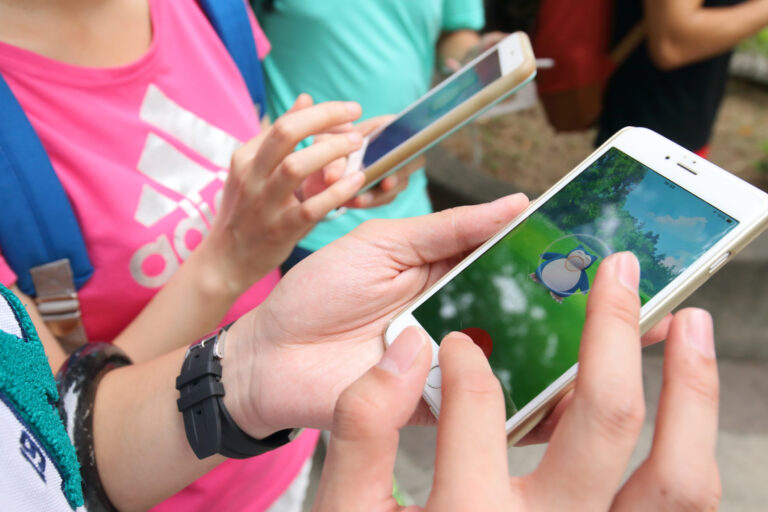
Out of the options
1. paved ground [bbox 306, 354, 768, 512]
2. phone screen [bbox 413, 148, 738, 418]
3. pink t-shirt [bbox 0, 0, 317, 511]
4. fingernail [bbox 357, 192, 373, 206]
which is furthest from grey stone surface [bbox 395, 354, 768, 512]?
phone screen [bbox 413, 148, 738, 418]

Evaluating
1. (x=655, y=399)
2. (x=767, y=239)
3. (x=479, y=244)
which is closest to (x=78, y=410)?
(x=479, y=244)

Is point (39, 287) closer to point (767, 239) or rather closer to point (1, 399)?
point (1, 399)

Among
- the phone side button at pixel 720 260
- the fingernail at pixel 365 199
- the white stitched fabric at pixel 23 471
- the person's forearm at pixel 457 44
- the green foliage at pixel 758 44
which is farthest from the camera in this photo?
the green foliage at pixel 758 44

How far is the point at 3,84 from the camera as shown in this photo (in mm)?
716

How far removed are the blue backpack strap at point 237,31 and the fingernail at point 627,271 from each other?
0.83m

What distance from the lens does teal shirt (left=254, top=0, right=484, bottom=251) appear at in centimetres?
127

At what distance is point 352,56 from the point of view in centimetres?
131

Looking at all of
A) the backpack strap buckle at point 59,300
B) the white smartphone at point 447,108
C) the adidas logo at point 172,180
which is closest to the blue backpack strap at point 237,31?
the adidas logo at point 172,180

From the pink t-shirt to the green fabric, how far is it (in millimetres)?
209

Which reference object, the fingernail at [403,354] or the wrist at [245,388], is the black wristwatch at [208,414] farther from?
the fingernail at [403,354]

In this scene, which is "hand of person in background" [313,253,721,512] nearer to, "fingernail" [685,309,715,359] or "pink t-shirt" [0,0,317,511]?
"fingernail" [685,309,715,359]

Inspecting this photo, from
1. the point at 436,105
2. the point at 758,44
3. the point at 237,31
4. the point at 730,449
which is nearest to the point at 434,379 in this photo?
the point at 436,105

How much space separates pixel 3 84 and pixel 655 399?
2164 mm

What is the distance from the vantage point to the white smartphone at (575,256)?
0.69 m
